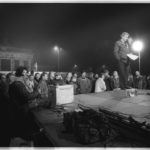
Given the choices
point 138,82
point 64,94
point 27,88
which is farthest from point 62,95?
point 138,82

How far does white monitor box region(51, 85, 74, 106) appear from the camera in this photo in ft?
14.9

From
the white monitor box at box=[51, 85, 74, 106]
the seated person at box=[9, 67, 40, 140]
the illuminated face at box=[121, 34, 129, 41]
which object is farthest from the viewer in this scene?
the illuminated face at box=[121, 34, 129, 41]

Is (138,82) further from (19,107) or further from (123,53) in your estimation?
(19,107)

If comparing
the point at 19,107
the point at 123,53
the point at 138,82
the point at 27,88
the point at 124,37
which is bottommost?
the point at 19,107

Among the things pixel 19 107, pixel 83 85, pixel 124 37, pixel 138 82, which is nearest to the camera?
pixel 19 107

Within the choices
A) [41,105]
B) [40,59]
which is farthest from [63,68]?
[41,105]

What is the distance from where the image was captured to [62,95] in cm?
473

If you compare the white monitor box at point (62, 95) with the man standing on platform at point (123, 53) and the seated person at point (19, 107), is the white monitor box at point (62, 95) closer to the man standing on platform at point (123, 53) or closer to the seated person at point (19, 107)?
the seated person at point (19, 107)

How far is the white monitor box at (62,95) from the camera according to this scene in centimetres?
454

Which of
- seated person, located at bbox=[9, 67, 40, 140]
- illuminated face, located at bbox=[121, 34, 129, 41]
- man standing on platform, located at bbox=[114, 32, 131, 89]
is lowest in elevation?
seated person, located at bbox=[9, 67, 40, 140]

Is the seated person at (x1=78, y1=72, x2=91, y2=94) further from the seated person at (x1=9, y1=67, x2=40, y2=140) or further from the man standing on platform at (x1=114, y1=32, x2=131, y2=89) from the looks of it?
the seated person at (x1=9, y1=67, x2=40, y2=140)

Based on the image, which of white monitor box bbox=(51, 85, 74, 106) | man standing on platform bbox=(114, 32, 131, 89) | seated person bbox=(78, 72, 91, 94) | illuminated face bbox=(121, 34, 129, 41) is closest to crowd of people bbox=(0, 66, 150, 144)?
seated person bbox=(78, 72, 91, 94)

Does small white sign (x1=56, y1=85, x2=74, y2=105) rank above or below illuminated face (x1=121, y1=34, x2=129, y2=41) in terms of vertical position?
below

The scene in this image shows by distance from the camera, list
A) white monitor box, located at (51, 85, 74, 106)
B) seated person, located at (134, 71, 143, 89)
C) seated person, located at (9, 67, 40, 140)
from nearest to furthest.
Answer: seated person, located at (9, 67, 40, 140)
white monitor box, located at (51, 85, 74, 106)
seated person, located at (134, 71, 143, 89)
